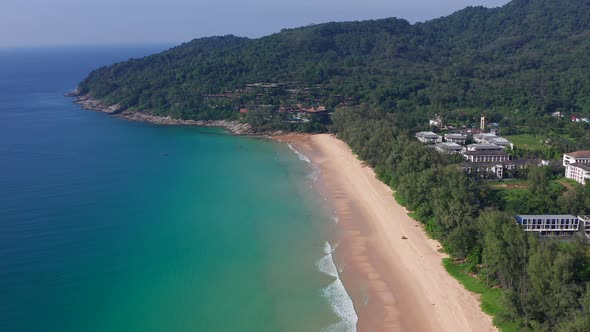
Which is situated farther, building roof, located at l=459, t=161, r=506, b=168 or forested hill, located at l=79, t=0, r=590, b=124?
forested hill, located at l=79, t=0, r=590, b=124

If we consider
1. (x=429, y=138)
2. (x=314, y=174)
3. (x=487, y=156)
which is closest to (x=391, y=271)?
(x=314, y=174)

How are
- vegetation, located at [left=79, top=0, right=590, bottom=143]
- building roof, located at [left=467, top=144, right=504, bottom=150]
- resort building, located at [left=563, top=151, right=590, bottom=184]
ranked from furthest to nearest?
vegetation, located at [left=79, top=0, right=590, bottom=143] < building roof, located at [left=467, top=144, right=504, bottom=150] < resort building, located at [left=563, top=151, right=590, bottom=184]

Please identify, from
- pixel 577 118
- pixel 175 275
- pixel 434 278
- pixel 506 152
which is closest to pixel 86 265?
pixel 175 275

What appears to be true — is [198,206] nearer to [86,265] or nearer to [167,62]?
[86,265]

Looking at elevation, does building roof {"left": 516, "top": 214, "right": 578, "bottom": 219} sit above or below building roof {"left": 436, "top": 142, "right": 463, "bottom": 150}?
below

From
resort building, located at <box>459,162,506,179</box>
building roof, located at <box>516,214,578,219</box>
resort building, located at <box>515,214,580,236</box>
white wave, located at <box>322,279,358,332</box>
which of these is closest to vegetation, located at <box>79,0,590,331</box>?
building roof, located at <box>516,214,578,219</box>

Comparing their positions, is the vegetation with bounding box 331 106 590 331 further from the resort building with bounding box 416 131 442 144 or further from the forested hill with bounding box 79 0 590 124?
the forested hill with bounding box 79 0 590 124
